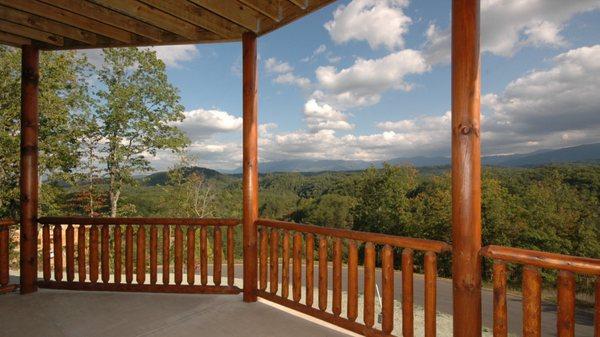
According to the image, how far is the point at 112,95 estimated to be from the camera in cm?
1455

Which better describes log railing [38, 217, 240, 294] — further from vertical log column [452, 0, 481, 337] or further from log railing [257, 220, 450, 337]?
A: vertical log column [452, 0, 481, 337]

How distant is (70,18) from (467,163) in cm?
324

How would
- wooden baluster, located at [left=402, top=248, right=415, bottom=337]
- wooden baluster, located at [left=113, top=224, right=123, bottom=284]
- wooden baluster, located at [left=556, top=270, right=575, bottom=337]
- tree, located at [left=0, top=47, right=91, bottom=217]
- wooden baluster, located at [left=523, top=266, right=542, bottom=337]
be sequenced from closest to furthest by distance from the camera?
1. wooden baluster, located at [left=556, top=270, right=575, bottom=337]
2. wooden baluster, located at [left=523, top=266, right=542, bottom=337]
3. wooden baluster, located at [left=402, top=248, right=415, bottom=337]
4. wooden baluster, located at [left=113, top=224, right=123, bottom=284]
5. tree, located at [left=0, top=47, right=91, bottom=217]

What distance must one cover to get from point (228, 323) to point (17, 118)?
1297 centimetres

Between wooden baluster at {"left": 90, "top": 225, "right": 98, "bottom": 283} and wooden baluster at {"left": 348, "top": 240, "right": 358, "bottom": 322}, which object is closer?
wooden baluster at {"left": 348, "top": 240, "right": 358, "bottom": 322}

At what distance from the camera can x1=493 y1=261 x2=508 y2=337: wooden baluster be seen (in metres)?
1.69

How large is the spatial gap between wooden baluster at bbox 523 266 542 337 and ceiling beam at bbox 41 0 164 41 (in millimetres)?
3360

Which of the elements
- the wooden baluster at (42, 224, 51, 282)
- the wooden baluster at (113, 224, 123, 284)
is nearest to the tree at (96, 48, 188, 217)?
the wooden baluster at (42, 224, 51, 282)

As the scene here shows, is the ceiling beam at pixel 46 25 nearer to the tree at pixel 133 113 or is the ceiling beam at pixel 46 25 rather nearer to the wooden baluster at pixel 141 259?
the wooden baluster at pixel 141 259

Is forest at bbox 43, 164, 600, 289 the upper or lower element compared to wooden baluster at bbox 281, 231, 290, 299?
lower

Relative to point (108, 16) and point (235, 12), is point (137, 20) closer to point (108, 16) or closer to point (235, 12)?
point (108, 16)

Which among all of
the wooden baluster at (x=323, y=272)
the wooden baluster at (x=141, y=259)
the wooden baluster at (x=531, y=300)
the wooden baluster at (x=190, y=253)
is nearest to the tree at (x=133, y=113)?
the wooden baluster at (x=141, y=259)

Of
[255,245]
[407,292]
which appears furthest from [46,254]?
[407,292]

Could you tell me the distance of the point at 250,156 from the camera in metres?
3.12
